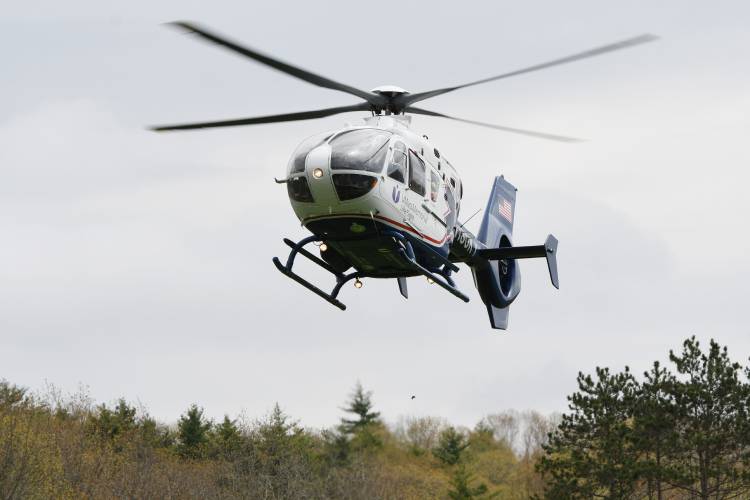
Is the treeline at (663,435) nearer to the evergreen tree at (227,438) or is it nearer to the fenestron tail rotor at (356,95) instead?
the evergreen tree at (227,438)

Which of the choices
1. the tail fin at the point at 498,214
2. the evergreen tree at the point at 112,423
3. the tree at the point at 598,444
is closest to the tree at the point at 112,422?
the evergreen tree at the point at 112,423

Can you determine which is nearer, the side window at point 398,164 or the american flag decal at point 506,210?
the side window at point 398,164

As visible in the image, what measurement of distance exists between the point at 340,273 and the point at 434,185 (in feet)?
7.45

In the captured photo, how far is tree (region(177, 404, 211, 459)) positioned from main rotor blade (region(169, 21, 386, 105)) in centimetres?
3506

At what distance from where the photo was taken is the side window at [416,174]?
20141mm

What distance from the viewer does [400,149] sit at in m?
19.8

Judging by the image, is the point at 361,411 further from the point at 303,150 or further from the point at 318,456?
the point at 303,150

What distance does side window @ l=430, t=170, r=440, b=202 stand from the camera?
2092 centimetres

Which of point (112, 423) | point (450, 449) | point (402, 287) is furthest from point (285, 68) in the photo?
point (450, 449)

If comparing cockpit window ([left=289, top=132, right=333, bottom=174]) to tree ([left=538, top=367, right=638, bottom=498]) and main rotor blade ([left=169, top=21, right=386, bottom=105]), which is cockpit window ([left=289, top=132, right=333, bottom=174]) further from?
tree ([left=538, top=367, right=638, bottom=498])

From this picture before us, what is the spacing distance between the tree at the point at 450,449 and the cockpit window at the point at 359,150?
184ft

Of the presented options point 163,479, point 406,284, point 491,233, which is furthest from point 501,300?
point 163,479

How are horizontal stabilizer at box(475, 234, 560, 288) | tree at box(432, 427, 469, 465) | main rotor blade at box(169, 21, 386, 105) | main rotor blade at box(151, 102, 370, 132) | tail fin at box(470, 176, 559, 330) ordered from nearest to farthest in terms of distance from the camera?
main rotor blade at box(169, 21, 386, 105) < main rotor blade at box(151, 102, 370, 132) < horizontal stabilizer at box(475, 234, 560, 288) < tail fin at box(470, 176, 559, 330) < tree at box(432, 427, 469, 465)

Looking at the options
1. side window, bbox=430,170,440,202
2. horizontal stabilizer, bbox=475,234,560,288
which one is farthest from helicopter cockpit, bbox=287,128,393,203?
horizontal stabilizer, bbox=475,234,560,288
